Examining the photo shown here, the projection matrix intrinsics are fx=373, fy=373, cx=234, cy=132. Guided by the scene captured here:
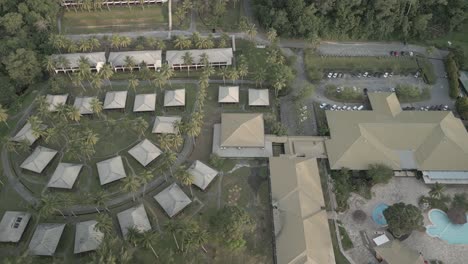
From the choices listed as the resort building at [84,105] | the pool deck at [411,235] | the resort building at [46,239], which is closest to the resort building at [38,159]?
the resort building at [84,105]

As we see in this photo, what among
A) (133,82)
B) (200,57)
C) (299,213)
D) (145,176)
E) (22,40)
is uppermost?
(200,57)

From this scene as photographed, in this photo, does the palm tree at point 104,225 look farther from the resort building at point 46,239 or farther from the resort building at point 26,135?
the resort building at point 26,135

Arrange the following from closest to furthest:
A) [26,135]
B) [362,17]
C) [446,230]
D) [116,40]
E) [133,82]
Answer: [446,230] < [26,135] < [133,82] < [116,40] < [362,17]

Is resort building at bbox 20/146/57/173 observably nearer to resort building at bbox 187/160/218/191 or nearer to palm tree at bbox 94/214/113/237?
palm tree at bbox 94/214/113/237

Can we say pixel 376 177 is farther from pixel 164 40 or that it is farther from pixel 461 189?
pixel 164 40

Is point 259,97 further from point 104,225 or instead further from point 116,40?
point 104,225

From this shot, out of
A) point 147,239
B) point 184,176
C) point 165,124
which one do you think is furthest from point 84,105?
point 147,239

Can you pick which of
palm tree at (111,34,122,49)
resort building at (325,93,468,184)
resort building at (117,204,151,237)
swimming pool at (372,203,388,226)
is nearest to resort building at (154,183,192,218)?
resort building at (117,204,151,237)

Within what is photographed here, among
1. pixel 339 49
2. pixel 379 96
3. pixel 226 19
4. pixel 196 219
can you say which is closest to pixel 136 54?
pixel 226 19
